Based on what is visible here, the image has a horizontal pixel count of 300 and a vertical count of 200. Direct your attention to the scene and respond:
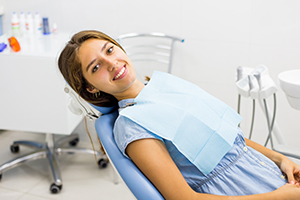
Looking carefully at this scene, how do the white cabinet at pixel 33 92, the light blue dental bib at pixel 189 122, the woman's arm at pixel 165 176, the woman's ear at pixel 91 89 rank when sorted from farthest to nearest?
the white cabinet at pixel 33 92
the woman's ear at pixel 91 89
the light blue dental bib at pixel 189 122
the woman's arm at pixel 165 176

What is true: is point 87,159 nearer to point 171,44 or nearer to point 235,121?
point 171,44

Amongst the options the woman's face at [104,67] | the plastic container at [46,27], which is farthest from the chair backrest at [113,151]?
the plastic container at [46,27]

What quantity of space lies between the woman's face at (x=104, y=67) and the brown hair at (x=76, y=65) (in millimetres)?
20

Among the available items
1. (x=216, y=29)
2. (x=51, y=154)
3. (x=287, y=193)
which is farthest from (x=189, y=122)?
(x=51, y=154)

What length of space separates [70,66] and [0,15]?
1.73 metres

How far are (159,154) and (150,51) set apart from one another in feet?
4.91

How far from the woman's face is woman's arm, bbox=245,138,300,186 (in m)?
0.58

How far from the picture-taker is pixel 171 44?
2.35 meters

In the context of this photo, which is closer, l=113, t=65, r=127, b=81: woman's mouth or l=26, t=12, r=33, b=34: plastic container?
l=113, t=65, r=127, b=81: woman's mouth

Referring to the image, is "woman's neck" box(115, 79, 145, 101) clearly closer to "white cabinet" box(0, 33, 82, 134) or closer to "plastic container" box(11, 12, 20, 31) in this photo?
"white cabinet" box(0, 33, 82, 134)

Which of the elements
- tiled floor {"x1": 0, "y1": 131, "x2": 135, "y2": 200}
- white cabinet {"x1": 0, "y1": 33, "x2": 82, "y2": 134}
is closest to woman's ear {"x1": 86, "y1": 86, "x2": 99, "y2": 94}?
white cabinet {"x1": 0, "y1": 33, "x2": 82, "y2": 134}

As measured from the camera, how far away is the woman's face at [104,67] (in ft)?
3.89

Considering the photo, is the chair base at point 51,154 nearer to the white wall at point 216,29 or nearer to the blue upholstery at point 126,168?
the white wall at point 216,29

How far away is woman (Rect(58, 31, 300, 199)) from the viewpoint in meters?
1.03
